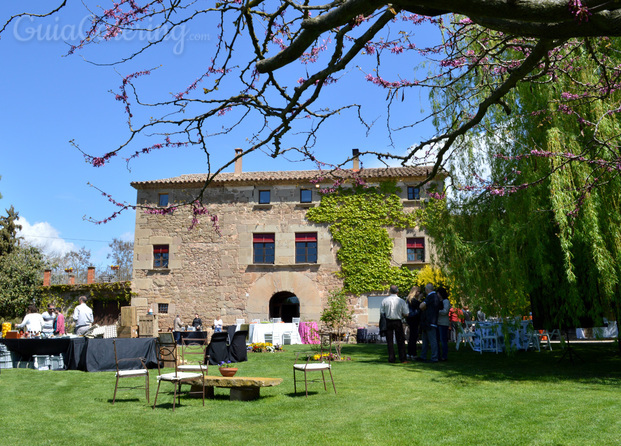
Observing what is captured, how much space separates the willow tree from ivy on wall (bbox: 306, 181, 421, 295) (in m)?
11.1

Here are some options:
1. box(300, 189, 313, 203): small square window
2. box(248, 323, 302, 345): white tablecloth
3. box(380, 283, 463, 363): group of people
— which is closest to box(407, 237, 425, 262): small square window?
box(300, 189, 313, 203): small square window

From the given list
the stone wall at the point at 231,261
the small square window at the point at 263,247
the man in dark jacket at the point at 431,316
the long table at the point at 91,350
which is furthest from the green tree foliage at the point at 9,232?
the man in dark jacket at the point at 431,316

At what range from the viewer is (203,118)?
4539 millimetres

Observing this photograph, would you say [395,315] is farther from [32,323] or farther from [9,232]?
[9,232]

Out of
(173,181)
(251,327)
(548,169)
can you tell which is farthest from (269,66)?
(173,181)

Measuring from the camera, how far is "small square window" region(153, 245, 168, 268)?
24297mm

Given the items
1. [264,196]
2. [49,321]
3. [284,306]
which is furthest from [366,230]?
[49,321]

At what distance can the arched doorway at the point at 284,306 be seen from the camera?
80.1 ft

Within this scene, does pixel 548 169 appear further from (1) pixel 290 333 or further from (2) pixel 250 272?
(2) pixel 250 272

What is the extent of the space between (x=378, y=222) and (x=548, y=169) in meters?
13.8

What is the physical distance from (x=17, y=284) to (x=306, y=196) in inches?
622

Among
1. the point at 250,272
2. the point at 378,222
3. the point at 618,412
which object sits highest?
the point at 378,222

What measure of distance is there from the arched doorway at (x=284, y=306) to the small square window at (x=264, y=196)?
423 centimetres

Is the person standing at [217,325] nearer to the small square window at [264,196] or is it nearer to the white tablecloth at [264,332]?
the white tablecloth at [264,332]
